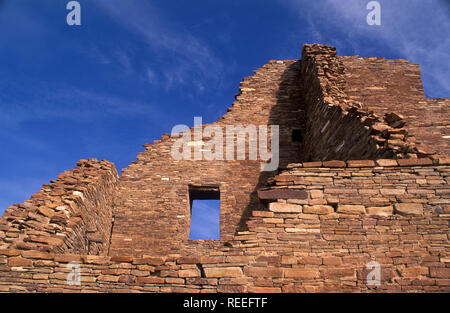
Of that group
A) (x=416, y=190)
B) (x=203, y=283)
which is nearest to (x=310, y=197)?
(x=416, y=190)

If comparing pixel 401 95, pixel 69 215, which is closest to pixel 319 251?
pixel 69 215

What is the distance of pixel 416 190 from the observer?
21.3ft

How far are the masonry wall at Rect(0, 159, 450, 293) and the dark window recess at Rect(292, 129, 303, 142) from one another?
20.0 ft

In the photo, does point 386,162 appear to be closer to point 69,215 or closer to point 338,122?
point 338,122

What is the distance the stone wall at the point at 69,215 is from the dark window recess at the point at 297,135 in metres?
6.00

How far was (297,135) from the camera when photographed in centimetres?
1304

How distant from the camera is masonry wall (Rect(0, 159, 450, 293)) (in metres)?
5.84

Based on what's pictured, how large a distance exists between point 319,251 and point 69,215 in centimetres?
557

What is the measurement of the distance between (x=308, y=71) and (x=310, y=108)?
1.66 meters

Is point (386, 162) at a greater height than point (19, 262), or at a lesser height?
greater

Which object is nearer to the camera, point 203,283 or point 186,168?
point 203,283

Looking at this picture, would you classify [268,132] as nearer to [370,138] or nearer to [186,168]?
[186,168]

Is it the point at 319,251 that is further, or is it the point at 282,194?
the point at 282,194
